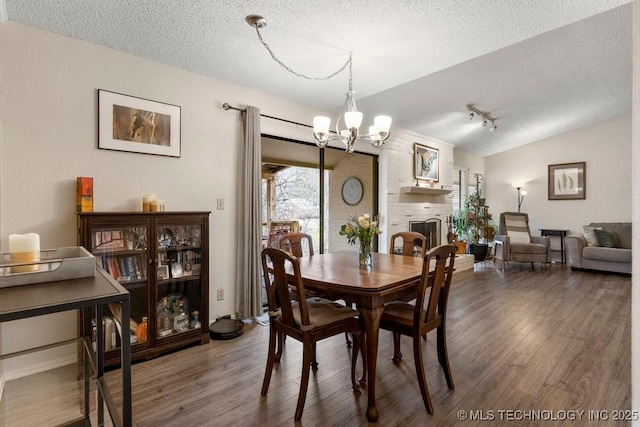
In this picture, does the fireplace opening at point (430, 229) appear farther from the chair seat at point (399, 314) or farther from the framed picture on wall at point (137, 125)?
the framed picture on wall at point (137, 125)

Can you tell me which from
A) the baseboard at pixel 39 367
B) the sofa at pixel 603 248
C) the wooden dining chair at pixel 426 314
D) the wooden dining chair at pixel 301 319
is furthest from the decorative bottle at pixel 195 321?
the sofa at pixel 603 248

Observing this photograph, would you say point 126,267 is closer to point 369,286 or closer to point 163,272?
point 163,272

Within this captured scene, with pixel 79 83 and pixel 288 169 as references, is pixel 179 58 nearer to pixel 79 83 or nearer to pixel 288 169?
pixel 79 83

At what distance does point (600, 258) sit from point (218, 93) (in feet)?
21.9

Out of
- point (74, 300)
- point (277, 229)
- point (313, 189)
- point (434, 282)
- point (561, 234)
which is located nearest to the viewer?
point (74, 300)

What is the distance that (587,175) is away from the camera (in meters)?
6.81

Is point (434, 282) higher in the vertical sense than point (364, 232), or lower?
lower

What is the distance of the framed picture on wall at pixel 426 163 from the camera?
224 inches

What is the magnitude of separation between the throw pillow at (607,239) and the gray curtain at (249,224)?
6136 millimetres

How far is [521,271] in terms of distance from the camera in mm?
5922

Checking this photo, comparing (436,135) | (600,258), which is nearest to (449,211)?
(436,135)

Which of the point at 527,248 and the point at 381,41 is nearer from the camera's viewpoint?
the point at 381,41

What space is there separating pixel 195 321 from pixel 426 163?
4.70 meters

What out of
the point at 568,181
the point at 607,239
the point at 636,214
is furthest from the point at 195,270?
the point at 568,181
